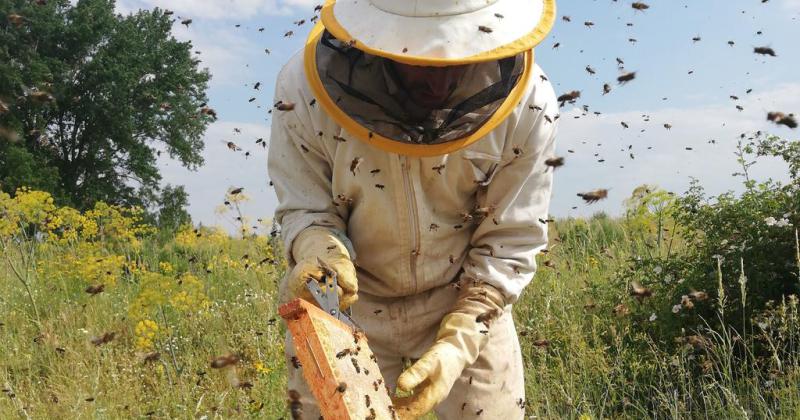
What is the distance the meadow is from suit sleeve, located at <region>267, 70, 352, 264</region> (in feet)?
4.53

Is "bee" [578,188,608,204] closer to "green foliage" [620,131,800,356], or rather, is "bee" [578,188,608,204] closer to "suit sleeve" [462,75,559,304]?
"suit sleeve" [462,75,559,304]

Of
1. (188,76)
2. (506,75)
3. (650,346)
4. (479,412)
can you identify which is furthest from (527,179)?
(188,76)

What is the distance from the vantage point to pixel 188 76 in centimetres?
2948

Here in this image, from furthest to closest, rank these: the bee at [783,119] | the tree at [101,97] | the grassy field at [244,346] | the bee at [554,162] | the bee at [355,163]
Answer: the tree at [101,97] < the grassy field at [244,346] < the bee at [783,119] < the bee at [554,162] < the bee at [355,163]

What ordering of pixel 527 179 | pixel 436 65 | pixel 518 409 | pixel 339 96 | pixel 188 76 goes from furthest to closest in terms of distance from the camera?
pixel 188 76
pixel 518 409
pixel 527 179
pixel 339 96
pixel 436 65

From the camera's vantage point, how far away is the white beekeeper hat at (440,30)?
2545 mm

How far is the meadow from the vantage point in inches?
172

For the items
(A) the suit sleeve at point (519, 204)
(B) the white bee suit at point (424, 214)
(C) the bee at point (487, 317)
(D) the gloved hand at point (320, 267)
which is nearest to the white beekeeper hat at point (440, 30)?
(B) the white bee suit at point (424, 214)

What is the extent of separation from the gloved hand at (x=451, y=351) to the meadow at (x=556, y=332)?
1.29 meters

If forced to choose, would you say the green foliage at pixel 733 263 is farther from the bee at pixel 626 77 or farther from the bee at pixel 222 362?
the bee at pixel 222 362

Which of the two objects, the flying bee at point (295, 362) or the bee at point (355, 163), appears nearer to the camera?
the bee at point (355, 163)

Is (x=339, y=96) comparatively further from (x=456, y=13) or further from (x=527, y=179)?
(x=527, y=179)

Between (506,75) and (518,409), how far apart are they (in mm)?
1595

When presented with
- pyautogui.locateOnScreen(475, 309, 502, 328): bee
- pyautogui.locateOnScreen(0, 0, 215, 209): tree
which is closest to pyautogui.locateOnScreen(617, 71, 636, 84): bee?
pyautogui.locateOnScreen(475, 309, 502, 328): bee
